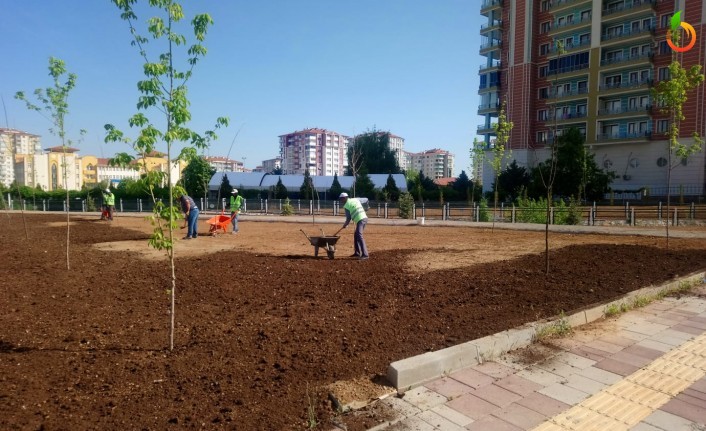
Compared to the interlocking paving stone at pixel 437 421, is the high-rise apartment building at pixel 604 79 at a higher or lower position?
higher

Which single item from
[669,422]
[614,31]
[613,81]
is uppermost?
[614,31]

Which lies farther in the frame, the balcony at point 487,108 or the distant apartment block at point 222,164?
the balcony at point 487,108

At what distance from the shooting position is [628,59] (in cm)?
4206

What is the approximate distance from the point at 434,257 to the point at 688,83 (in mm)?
7920

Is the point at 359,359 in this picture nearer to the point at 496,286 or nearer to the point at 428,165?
the point at 496,286

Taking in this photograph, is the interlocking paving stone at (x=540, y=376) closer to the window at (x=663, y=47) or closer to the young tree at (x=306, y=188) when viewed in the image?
the young tree at (x=306, y=188)

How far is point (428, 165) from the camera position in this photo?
550 ft

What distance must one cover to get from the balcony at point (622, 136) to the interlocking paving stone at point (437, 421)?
47.4 m

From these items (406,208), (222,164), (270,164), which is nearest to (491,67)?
(406,208)

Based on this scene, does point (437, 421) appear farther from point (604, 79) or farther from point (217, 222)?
point (604, 79)

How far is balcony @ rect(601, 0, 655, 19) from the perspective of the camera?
40.2 metres

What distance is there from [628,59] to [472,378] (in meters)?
49.0

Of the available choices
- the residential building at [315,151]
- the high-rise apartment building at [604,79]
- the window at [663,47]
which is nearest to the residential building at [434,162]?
the residential building at [315,151]

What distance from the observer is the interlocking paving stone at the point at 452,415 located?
298 cm
